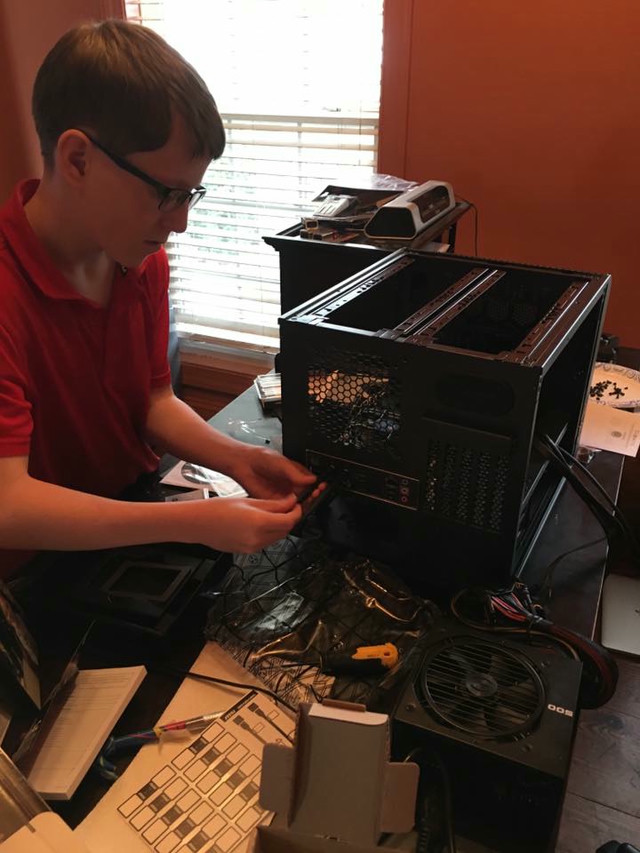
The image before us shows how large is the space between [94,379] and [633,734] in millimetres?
1402

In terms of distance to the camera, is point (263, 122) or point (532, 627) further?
point (263, 122)

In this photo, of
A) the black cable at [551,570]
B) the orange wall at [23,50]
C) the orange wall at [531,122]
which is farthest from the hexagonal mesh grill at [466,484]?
the orange wall at [23,50]

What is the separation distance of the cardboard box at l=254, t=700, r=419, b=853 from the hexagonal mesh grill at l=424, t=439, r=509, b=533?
33cm

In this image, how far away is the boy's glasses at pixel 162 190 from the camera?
83 centimetres

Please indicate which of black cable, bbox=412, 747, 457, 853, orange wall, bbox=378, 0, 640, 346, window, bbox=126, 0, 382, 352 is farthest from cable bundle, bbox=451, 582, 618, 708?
window, bbox=126, 0, 382, 352

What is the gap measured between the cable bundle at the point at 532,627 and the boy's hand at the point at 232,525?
223mm

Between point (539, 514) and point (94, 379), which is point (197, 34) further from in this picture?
point (539, 514)

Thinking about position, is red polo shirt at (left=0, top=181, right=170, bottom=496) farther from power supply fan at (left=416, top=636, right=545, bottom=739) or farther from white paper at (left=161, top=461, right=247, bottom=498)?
power supply fan at (left=416, top=636, right=545, bottom=739)

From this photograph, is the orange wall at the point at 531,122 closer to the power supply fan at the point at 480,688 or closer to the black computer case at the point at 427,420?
the black computer case at the point at 427,420

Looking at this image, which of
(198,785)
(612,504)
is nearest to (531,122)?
(612,504)

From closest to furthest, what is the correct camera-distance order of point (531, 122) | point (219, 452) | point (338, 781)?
1. point (338, 781)
2. point (219, 452)
3. point (531, 122)

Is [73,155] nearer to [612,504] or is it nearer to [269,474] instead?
[269,474]

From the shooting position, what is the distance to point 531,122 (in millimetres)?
1812

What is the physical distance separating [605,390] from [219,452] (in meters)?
0.82
